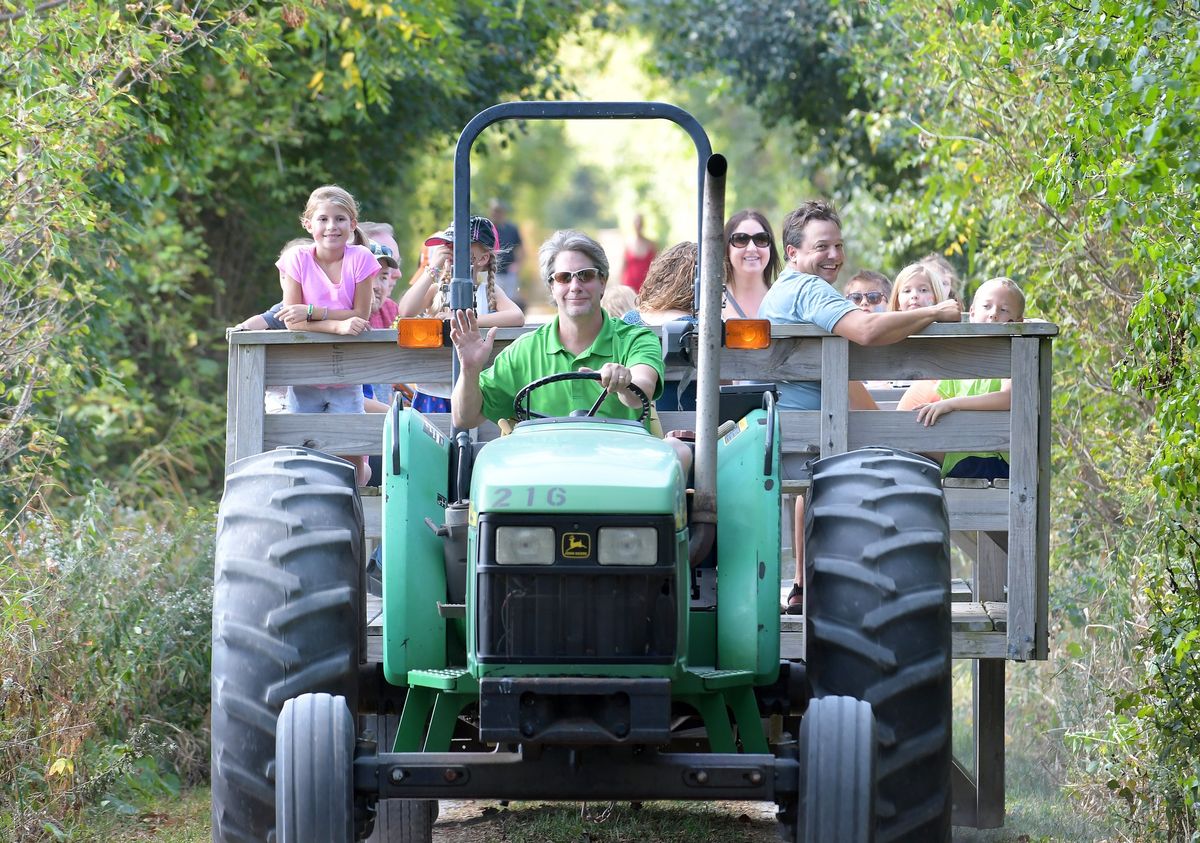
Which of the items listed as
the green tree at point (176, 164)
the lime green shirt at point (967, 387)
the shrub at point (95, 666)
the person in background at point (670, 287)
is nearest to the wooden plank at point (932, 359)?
the lime green shirt at point (967, 387)

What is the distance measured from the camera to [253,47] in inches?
338

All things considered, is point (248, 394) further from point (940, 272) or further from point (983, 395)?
point (940, 272)

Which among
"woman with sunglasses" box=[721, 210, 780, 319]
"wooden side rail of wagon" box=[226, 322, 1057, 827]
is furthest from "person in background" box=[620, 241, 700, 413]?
"wooden side rail of wagon" box=[226, 322, 1057, 827]

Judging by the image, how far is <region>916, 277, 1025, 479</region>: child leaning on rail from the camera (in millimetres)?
5930

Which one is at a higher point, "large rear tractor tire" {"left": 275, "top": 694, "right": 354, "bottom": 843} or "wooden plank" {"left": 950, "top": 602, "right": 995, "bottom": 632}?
"wooden plank" {"left": 950, "top": 602, "right": 995, "bottom": 632}

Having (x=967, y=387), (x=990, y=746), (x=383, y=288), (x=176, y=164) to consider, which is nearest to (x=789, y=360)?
(x=967, y=387)

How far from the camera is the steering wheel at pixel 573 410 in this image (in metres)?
4.91

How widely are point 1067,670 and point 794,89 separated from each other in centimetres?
885

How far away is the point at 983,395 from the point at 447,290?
2165 millimetres

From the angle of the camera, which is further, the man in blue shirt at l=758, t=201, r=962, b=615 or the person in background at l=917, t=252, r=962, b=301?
the person in background at l=917, t=252, r=962, b=301

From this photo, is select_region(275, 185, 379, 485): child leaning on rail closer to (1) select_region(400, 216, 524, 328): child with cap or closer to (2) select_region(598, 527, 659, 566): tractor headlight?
(1) select_region(400, 216, 524, 328): child with cap

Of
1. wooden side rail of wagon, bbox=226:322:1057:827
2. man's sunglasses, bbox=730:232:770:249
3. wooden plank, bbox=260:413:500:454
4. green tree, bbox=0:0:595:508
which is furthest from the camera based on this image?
green tree, bbox=0:0:595:508

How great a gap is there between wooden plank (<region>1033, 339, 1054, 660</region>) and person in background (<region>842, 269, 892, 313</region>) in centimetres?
224

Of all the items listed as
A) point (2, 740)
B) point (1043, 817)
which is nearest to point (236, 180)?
point (2, 740)
